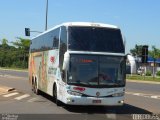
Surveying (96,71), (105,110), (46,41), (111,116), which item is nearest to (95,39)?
(96,71)

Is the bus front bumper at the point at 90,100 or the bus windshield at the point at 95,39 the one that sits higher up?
the bus windshield at the point at 95,39

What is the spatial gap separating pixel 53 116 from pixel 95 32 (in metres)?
4.38

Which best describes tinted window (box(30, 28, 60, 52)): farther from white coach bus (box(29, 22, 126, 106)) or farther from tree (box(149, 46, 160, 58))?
tree (box(149, 46, 160, 58))

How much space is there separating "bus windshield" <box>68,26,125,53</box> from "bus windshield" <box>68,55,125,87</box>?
1.27 feet

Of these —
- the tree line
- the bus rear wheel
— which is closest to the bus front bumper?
the bus rear wheel

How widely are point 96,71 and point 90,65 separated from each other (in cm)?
32

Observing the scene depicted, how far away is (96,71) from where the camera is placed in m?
17.6

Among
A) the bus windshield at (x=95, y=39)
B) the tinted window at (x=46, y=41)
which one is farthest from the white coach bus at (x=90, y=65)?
the tinted window at (x=46, y=41)

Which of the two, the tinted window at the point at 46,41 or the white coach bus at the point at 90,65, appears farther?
the tinted window at the point at 46,41

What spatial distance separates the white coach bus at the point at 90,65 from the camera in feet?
57.1

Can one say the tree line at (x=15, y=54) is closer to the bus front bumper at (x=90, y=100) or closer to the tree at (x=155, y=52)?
the tree at (x=155, y=52)

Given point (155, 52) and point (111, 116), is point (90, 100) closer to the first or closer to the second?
point (111, 116)

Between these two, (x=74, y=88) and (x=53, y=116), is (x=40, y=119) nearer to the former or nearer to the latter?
(x=53, y=116)

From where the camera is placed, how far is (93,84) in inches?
687
